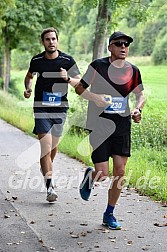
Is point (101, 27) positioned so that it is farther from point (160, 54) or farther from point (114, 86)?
point (160, 54)

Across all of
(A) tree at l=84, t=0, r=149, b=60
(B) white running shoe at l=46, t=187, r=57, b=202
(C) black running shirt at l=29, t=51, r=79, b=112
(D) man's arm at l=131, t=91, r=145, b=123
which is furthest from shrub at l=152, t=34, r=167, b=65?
(D) man's arm at l=131, t=91, r=145, b=123

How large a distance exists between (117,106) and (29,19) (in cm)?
2582

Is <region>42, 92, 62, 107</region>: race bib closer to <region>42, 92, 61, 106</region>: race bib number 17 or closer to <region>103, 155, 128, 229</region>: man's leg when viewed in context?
<region>42, 92, 61, 106</region>: race bib number 17

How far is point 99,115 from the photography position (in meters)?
6.18

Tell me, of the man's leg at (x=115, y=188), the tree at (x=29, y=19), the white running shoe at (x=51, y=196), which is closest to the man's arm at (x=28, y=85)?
the white running shoe at (x=51, y=196)

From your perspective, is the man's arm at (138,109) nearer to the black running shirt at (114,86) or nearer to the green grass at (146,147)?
the black running shirt at (114,86)

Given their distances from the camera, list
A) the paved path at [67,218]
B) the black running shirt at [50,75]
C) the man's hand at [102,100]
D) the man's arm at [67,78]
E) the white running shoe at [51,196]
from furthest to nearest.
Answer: the black running shirt at [50,75] → the white running shoe at [51,196] → the man's arm at [67,78] → the man's hand at [102,100] → the paved path at [67,218]

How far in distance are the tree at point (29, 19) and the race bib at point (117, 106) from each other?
A: 24.3 metres

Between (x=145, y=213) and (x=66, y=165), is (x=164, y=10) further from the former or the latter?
(x=145, y=213)

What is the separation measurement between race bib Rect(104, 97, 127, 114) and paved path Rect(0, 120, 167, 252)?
1.29 metres

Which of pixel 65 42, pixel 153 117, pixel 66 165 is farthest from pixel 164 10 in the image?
pixel 65 42

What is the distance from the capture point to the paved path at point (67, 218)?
5.66m

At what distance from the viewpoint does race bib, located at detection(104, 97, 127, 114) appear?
6.05m

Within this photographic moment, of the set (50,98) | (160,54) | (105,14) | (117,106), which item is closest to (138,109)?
(117,106)
